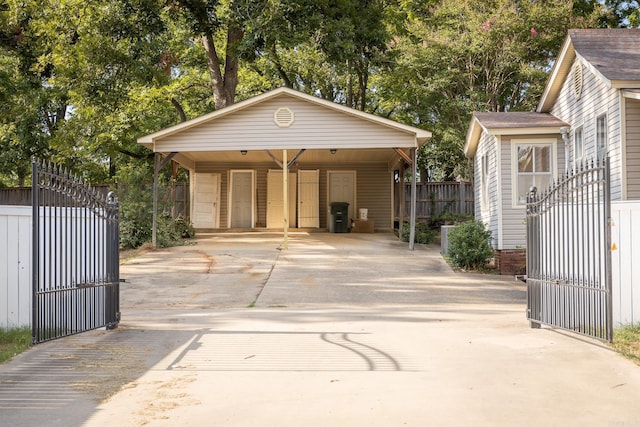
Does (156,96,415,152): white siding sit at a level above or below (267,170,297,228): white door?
above

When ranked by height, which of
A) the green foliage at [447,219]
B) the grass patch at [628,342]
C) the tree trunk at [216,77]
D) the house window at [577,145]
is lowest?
the grass patch at [628,342]

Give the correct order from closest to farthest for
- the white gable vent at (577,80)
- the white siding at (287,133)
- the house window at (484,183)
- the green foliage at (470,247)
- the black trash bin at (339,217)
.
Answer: the white gable vent at (577,80) < the green foliage at (470,247) < the house window at (484,183) < the white siding at (287,133) < the black trash bin at (339,217)

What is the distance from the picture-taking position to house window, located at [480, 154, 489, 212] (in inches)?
745

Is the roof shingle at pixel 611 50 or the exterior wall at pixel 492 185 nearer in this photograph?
the roof shingle at pixel 611 50

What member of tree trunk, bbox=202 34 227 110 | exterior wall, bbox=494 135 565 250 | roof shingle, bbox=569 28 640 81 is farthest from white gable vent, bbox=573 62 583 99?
tree trunk, bbox=202 34 227 110

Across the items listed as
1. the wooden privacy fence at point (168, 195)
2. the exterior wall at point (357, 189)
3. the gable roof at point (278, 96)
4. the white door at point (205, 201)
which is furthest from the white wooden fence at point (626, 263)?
the white door at point (205, 201)

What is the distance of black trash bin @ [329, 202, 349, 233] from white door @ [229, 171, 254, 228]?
3.37 metres

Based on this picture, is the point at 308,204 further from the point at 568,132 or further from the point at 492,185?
the point at 568,132

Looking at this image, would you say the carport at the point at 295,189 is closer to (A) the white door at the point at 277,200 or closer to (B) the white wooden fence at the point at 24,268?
(A) the white door at the point at 277,200

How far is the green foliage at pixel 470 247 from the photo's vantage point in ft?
54.2

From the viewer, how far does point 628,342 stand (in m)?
7.47

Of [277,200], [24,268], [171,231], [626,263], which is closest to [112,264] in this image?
[24,268]

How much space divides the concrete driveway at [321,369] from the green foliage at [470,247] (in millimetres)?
3940

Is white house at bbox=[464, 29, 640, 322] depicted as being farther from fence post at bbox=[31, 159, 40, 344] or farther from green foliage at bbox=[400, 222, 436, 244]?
fence post at bbox=[31, 159, 40, 344]
